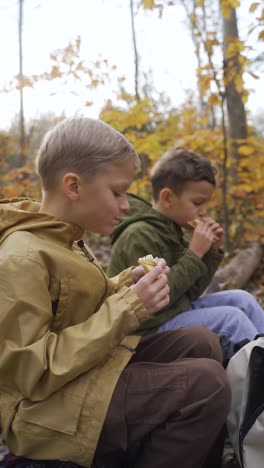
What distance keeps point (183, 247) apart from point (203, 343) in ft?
3.35

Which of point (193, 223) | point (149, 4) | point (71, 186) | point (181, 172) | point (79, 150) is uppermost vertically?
point (149, 4)

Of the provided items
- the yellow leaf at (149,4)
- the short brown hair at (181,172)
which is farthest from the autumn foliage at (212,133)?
the short brown hair at (181,172)

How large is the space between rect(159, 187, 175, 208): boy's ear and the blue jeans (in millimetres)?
634

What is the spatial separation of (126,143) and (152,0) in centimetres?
334

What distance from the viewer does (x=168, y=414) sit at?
163cm

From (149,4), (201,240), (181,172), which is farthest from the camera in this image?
(149,4)

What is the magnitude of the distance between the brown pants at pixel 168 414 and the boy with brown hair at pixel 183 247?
64 centimetres

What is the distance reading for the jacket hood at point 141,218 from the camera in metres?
2.73

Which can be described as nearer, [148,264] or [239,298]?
[148,264]

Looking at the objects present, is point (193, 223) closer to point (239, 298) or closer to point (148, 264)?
point (239, 298)

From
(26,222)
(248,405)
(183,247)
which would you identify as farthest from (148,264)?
(183,247)

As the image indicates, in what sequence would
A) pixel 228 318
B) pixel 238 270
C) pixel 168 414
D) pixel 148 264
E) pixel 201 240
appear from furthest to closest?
pixel 238 270 < pixel 201 240 < pixel 228 318 < pixel 148 264 < pixel 168 414

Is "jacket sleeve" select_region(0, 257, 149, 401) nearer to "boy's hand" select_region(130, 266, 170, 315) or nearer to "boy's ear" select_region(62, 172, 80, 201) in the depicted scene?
"boy's hand" select_region(130, 266, 170, 315)

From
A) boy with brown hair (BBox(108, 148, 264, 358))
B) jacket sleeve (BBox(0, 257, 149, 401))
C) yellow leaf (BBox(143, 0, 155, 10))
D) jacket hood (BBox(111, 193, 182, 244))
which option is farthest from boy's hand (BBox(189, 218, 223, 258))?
yellow leaf (BBox(143, 0, 155, 10))
